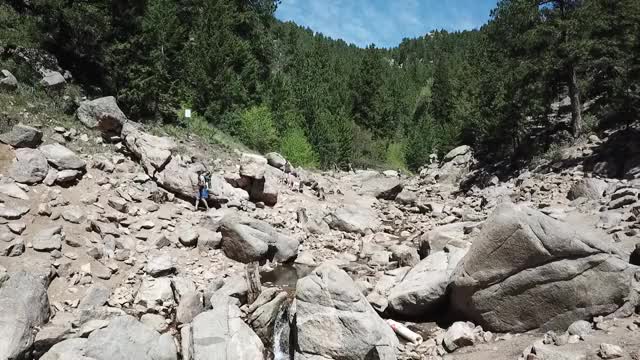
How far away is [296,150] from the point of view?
38906 millimetres

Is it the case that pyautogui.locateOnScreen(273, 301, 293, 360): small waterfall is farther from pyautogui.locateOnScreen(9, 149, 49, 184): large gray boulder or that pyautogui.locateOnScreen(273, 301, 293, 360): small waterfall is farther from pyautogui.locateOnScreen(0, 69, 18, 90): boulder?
pyautogui.locateOnScreen(0, 69, 18, 90): boulder

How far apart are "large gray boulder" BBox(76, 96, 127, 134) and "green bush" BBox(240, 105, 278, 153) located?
47.7ft

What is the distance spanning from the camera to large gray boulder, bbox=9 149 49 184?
15.3 m

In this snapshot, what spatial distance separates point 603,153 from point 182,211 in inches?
878

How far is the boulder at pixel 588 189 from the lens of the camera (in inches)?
779

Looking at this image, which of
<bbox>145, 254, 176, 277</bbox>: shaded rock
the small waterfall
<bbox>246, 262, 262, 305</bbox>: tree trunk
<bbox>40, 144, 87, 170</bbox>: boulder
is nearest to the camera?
the small waterfall

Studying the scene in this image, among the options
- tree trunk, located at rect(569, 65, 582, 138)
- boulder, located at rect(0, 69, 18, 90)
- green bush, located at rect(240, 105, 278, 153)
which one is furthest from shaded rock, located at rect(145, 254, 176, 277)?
tree trunk, located at rect(569, 65, 582, 138)

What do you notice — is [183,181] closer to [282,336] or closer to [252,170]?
[252,170]

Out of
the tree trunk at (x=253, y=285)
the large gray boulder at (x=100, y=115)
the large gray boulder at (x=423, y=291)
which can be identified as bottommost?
the tree trunk at (x=253, y=285)

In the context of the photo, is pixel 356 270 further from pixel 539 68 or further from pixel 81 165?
pixel 539 68

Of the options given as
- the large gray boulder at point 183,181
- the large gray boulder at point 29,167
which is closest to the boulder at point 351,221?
the large gray boulder at point 183,181

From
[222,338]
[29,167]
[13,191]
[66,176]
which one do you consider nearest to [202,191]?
[66,176]

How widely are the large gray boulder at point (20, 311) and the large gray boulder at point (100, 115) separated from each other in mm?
9870

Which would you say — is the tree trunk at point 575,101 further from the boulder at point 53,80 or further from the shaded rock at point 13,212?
the shaded rock at point 13,212
